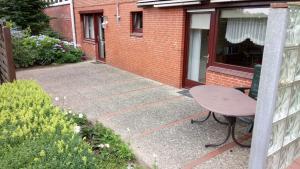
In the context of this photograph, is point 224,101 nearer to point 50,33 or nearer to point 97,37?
point 97,37

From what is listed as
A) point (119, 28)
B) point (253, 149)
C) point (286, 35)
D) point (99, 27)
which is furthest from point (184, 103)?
Answer: point (99, 27)

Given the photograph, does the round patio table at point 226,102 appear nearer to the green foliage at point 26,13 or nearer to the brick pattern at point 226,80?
the brick pattern at point 226,80

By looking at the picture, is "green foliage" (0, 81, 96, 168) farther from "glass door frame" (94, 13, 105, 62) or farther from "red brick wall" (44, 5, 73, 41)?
"red brick wall" (44, 5, 73, 41)

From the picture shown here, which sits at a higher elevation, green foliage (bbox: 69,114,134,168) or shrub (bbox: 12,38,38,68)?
shrub (bbox: 12,38,38,68)

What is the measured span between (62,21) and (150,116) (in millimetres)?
11482

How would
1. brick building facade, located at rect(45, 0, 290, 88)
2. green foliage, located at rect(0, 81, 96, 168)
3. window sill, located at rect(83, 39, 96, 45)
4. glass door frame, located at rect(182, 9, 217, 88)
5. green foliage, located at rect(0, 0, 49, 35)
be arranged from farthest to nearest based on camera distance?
green foliage, located at rect(0, 0, 49, 35)
window sill, located at rect(83, 39, 96, 45)
glass door frame, located at rect(182, 9, 217, 88)
brick building facade, located at rect(45, 0, 290, 88)
green foliage, located at rect(0, 81, 96, 168)

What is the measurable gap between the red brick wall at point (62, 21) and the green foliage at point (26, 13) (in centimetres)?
72

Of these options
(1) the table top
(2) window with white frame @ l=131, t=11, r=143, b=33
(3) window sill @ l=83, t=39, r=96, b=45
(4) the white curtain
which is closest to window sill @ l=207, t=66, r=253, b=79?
(4) the white curtain

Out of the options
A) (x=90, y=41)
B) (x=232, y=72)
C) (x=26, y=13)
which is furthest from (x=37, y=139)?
(x=26, y=13)

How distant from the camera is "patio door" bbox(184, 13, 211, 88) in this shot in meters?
5.97

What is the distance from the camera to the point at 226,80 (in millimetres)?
5414

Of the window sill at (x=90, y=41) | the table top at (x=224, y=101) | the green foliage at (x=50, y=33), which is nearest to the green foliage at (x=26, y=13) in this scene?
the green foliage at (x=50, y=33)

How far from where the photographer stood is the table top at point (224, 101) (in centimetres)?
320

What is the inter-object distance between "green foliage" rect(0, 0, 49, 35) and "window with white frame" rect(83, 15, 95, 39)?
3158mm
